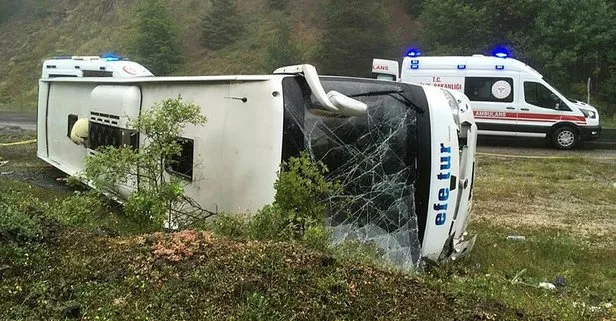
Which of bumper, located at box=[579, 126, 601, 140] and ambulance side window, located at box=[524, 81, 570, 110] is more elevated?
ambulance side window, located at box=[524, 81, 570, 110]

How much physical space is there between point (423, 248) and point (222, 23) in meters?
29.2

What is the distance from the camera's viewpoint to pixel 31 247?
3.74m

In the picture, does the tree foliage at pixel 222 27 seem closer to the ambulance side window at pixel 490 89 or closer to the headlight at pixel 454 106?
the ambulance side window at pixel 490 89

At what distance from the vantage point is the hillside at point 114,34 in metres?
31.3

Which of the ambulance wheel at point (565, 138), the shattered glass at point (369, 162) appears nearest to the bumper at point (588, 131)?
the ambulance wheel at point (565, 138)

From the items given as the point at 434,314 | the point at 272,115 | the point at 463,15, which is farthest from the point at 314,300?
the point at 463,15

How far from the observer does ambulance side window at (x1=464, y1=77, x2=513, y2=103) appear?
631 inches

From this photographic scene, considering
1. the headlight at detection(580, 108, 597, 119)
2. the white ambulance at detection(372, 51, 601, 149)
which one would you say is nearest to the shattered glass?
the white ambulance at detection(372, 51, 601, 149)

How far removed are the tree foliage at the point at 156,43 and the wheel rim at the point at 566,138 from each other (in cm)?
1989

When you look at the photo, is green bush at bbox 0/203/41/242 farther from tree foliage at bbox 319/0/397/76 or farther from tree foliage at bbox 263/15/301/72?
tree foliage at bbox 263/15/301/72

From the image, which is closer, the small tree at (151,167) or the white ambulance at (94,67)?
the small tree at (151,167)

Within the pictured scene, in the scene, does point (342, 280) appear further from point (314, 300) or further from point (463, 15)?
point (463, 15)

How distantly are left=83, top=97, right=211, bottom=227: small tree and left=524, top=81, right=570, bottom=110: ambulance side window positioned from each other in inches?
496

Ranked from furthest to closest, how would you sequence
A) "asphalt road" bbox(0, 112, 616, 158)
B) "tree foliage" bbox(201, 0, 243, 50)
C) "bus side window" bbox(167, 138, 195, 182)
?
"tree foliage" bbox(201, 0, 243, 50) < "asphalt road" bbox(0, 112, 616, 158) < "bus side window" bbox(167, 138, 195, 182)
